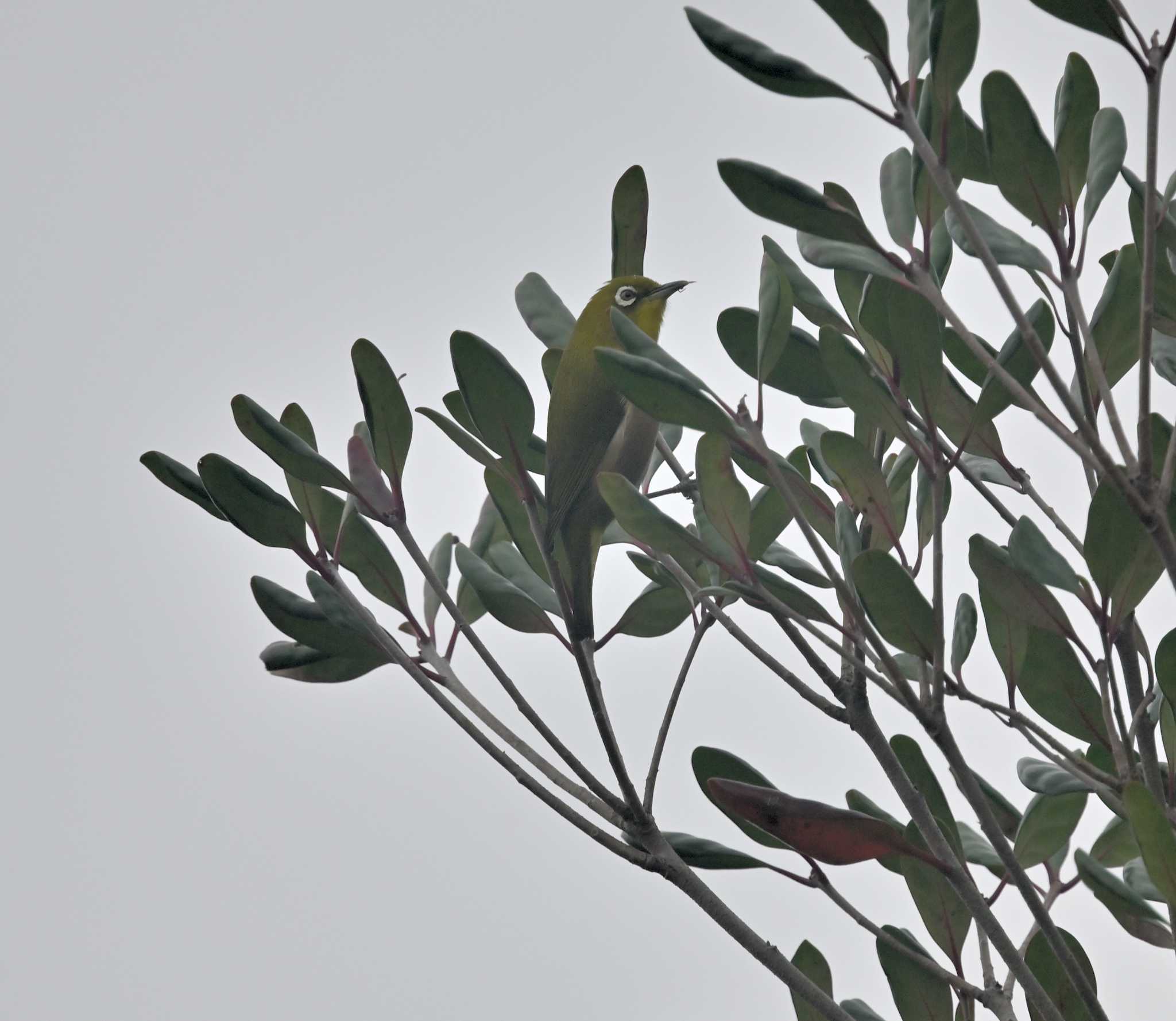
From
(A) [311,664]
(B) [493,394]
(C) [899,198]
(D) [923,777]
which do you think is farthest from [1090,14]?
(A) [311,664]

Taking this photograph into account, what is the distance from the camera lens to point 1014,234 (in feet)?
3.10

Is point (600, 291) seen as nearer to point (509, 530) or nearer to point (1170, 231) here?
point (509, 530)

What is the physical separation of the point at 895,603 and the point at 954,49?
0.39 meters

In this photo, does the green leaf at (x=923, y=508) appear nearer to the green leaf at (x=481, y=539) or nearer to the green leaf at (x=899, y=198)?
the green leaf at (x=899, y=198)

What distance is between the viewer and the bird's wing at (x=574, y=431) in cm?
125

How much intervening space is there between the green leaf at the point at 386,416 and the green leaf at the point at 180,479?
0.16 meters

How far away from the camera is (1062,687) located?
981 millimetres

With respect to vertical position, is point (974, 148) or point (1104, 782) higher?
point (974, 148)

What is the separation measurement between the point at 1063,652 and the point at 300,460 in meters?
0.64

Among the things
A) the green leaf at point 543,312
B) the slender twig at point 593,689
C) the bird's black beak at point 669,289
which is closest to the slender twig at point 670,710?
the slender twig at point 593,689

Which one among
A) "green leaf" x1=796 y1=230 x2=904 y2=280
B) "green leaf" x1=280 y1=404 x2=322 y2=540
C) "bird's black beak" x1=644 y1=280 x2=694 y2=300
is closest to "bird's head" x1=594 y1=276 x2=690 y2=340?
"bird's black beak" x1=644 y1=280 x2=694 y2=300

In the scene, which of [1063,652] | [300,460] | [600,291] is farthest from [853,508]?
[600,291]

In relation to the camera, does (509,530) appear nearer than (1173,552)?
No

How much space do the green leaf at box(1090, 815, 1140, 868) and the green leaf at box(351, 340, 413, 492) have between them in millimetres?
720
